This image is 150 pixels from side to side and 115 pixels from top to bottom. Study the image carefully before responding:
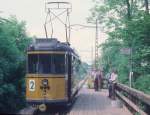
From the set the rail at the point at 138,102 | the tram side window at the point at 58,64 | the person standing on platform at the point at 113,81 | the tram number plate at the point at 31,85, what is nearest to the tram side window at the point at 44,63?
the tram side window at the point at 58,64

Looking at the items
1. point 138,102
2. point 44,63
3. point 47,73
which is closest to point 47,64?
point 44,63

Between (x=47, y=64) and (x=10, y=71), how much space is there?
8013mm

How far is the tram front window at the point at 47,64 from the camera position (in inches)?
924

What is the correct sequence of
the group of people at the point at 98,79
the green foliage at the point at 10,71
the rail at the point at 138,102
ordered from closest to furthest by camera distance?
the rail at the point at 138,102 → the green foliage at the point at 10,71 → the group of people at the point at 98,79

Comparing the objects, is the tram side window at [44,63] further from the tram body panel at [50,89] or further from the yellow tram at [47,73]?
the tram body panel at [50,89]

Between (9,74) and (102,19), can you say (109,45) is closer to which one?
(102,19)

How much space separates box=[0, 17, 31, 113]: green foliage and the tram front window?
160 inches

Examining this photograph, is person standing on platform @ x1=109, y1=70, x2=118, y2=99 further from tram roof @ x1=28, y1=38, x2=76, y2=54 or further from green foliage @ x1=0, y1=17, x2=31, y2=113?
tram roof @ x1=28, y1=38, x2=76, y2=54

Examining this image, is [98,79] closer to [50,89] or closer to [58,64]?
[58,64]

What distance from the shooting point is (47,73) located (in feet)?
76.8

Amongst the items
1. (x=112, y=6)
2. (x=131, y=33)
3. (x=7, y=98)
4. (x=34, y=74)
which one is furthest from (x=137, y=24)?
(x=112, y=6)

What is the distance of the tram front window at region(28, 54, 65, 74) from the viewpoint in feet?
77.0

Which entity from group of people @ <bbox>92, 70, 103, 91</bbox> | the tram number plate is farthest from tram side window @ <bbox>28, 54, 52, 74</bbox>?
group of people @ <bbox>92, 70, 103, 91</bbox>

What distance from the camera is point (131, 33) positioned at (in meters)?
26.2
